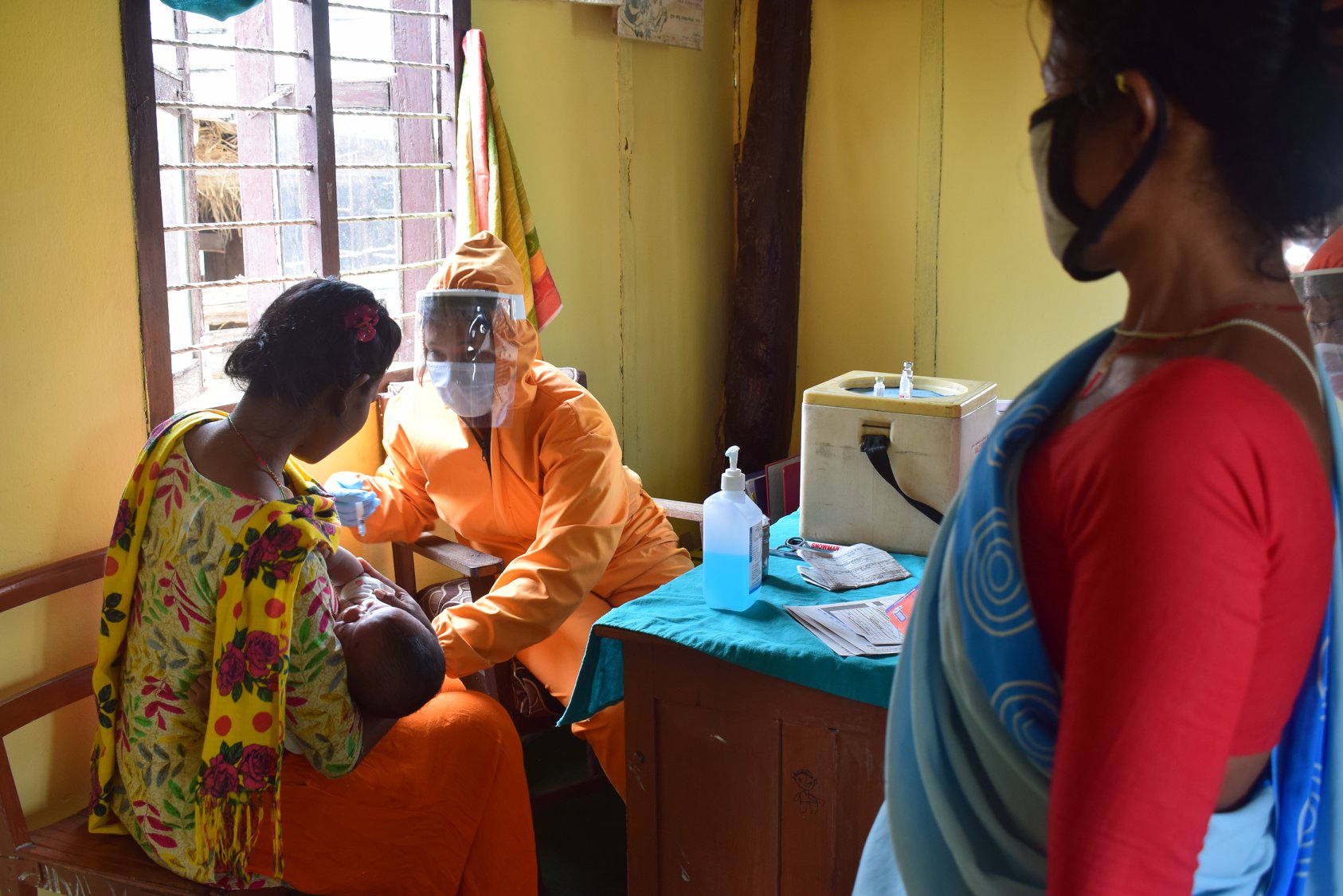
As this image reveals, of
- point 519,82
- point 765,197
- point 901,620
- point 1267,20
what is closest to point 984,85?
point 765,197

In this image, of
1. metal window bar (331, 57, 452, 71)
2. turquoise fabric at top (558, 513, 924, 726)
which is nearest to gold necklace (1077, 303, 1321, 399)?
turquoise fabric at top (558, 513, 924, 726)

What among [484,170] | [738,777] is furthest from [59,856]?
[484,170]

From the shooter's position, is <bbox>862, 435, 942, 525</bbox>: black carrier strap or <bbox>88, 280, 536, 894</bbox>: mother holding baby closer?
<bbox>88, 280, 536, 894</bbox>: mother holding baby

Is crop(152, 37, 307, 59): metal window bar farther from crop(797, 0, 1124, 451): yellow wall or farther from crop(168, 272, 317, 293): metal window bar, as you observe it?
crop(797, 0, 1124, 451): yellow wall

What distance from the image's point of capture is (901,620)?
73.6 inches

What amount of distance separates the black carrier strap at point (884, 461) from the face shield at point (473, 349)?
0.83 m

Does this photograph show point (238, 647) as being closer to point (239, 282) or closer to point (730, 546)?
point (730, 546)

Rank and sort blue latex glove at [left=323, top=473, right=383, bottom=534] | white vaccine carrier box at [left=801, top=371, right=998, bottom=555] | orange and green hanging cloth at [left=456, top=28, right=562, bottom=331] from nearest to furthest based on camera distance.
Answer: white vaccine carrier box at [left=801, top=371, right=998, bottom=555] → blue latex glove at [left=323, top=473, right=383, bottom=534] → orange and green hanging cloth at [left=456, top=28, right=562, bottom=331]

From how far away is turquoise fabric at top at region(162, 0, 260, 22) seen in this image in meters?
2.18

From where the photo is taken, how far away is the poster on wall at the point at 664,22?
11.7ft

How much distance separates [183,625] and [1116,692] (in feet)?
4.91

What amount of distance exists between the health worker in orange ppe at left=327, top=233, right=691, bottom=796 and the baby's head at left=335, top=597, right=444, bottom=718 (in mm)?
296

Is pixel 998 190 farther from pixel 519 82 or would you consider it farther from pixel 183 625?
pixel 183 625

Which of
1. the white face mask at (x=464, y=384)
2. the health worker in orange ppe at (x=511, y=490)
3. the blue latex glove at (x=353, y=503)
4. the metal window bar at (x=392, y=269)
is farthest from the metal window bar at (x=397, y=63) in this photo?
the blue latex glove at (x=353, y=503)
